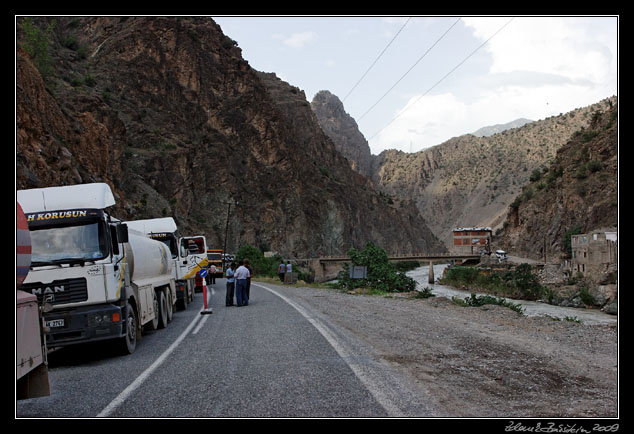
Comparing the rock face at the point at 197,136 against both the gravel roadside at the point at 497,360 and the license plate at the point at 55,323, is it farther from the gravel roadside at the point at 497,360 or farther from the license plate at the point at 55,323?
the license plate at the point at 55,323

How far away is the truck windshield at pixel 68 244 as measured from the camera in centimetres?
940

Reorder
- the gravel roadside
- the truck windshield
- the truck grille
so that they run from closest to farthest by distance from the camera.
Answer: the gravel roadside → the truck grille → the truck windshield

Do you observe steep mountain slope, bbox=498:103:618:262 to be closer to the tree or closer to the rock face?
the rock face

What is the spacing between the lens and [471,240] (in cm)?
13600

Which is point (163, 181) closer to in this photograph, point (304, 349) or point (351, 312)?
point (351, 312)

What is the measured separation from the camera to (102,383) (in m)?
7.54

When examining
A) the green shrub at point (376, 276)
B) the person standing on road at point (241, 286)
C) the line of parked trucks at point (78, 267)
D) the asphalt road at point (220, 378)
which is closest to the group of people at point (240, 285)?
the person standing on road at point (241, 286)

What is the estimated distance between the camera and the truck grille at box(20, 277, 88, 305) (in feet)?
29.9

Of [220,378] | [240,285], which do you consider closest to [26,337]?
[220,378]

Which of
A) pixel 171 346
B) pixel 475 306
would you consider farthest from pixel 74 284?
pixel 475 306

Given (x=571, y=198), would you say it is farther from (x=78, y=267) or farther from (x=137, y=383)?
(x=137, y=383)

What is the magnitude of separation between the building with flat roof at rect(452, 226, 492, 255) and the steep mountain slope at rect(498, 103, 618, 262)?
2770 cm

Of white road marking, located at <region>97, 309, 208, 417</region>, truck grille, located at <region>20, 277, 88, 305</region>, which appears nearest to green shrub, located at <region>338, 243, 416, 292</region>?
white road marking, located at <region>97, 309, 208, 417</region>

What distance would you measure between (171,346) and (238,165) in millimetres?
79502
